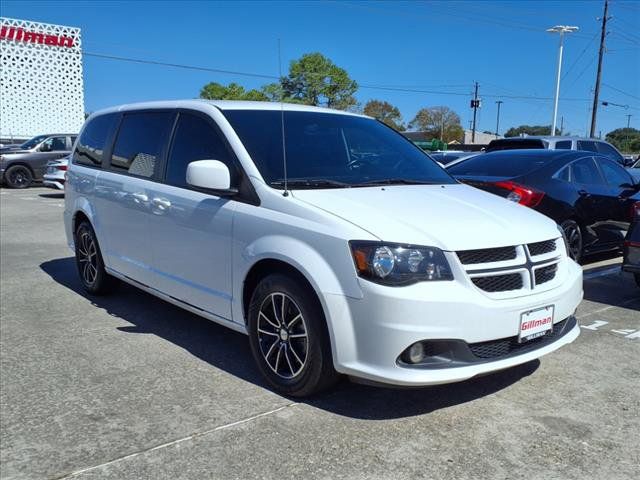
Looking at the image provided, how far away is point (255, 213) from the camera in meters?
3.65

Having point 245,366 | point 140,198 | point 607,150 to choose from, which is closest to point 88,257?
point 140,198

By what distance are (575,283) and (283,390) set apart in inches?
76.4

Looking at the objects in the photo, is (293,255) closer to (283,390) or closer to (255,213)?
(255,213)

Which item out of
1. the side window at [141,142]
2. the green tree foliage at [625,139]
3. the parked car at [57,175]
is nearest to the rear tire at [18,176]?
the parked car at [57,175]

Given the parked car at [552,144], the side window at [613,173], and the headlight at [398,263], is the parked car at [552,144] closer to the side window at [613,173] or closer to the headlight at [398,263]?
the side window at [613,173]

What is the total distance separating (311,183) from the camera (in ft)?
12.4

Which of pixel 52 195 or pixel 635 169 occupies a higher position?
pixel 635 169

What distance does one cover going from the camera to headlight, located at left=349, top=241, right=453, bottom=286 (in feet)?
10.0

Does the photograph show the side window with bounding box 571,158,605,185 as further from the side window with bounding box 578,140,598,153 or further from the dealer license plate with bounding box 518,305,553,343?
the side window with bounding box 578,140,598,153

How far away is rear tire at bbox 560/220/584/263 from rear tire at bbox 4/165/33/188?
1759 cm

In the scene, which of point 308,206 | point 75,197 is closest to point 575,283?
point 308,206

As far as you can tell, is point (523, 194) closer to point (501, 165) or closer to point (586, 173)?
point (501, 165)

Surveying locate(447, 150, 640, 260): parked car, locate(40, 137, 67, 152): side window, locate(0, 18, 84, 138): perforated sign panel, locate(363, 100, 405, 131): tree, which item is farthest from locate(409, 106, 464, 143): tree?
locate(447, 150, 640, 260): parked car

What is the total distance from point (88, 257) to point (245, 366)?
8.55 ft
